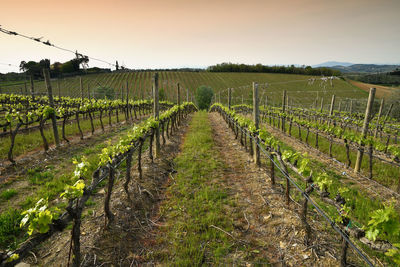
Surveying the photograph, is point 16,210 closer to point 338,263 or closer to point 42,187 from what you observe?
point 42,187

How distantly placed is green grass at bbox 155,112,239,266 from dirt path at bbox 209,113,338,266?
0.40m

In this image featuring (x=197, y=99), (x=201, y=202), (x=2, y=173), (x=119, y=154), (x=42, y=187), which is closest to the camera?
(x=119, y=154)

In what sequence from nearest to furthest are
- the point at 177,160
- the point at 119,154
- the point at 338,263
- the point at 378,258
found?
the point at 338,263 < the point at 378,258 < the point at 119,154 < the point at 177,160

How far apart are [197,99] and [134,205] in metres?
48.9

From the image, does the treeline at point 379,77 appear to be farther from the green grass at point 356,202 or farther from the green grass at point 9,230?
the green grass at point 9,230

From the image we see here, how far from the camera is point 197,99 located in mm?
52438

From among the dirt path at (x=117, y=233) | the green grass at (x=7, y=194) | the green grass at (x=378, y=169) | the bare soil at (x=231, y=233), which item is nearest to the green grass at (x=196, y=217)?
the bare soil at (x=231, y=233)

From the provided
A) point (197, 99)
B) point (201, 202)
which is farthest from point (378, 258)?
point (197, 99)

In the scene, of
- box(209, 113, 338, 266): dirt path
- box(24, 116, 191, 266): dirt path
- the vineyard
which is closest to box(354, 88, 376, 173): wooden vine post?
the vineyard

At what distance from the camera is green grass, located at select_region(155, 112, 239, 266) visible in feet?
11.6

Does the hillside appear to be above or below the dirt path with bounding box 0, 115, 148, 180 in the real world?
above

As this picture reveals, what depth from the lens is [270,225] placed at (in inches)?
167

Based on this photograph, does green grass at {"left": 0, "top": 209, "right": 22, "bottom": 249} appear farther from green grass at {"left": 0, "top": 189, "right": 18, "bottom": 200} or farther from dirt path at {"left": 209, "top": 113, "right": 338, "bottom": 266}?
dirt path at {"left": 209, "top": 113, "right": 338, "bottom": 266}

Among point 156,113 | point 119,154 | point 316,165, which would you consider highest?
point 156,113
